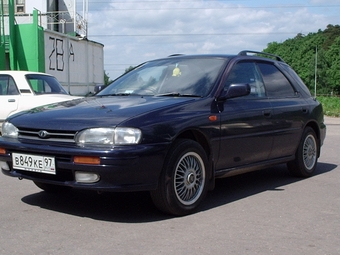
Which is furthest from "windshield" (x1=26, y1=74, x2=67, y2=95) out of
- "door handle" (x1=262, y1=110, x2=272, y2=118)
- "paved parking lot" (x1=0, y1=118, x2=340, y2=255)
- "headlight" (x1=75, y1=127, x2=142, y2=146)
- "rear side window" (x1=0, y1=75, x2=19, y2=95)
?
"headlight" (x1=75, y1=127, x2=142, y2=146)

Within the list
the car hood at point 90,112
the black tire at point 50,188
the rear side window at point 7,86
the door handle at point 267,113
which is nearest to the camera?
the car hood at point 90,112

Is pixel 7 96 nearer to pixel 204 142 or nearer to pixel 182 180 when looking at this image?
pixel 204 142

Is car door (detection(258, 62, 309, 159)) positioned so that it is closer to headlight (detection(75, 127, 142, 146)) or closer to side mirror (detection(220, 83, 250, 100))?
side mirror (detection(220, 83, 250, 100))

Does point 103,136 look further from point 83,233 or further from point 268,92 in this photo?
point 268,92

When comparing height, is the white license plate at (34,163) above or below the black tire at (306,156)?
above

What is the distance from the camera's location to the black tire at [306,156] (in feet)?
23.7

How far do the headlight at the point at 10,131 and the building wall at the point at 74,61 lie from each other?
20279 millimetres

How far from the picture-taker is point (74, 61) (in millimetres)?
28625

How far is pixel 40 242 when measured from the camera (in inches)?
167

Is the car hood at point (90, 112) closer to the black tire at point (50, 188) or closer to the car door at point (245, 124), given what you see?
the car door at point (245, 124)

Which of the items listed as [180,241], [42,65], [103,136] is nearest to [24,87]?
[103,136]

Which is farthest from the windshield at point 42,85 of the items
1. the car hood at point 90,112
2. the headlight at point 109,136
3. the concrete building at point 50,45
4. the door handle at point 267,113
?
the concrete building at point 50,45

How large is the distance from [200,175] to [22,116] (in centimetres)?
190

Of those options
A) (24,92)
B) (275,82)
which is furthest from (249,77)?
(24,92)
